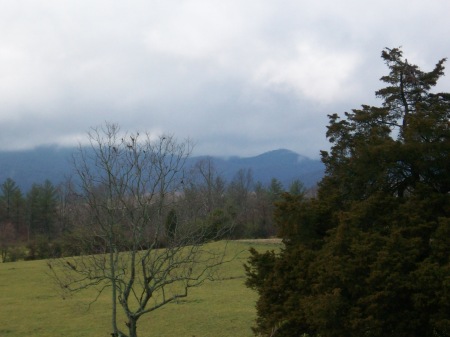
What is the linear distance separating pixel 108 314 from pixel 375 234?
1774 cm

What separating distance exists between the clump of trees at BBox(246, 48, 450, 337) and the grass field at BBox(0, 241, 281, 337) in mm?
6348

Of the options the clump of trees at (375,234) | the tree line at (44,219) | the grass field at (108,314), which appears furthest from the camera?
the tree line at (44,219)

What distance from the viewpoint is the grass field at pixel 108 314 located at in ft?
66.2

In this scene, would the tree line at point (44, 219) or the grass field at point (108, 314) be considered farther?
the tree line at point (44, 219)

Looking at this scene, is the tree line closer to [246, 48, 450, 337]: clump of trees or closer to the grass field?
the grass field

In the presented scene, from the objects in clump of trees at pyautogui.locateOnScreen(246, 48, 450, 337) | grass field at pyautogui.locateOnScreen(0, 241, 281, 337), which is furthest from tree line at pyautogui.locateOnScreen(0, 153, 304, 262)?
clump of trees at pyautogui.locateOnScreen(246, 48, 450, 337)

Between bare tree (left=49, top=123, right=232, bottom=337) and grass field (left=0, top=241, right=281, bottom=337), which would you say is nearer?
bare tree (left=49, top=123, right=232, bottom=337)

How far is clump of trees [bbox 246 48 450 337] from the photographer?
32.6 ft

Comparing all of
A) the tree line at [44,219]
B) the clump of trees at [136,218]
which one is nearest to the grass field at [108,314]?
the clump of trees at [136,218]

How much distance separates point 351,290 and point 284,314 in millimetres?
2062

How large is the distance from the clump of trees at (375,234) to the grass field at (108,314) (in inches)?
250

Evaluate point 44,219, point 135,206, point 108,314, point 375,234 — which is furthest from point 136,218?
point 44,219

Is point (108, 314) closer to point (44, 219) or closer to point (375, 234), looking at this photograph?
point (375, 234)

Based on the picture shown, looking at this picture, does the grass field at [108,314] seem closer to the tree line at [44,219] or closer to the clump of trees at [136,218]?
the clump of trees at [136,218]
